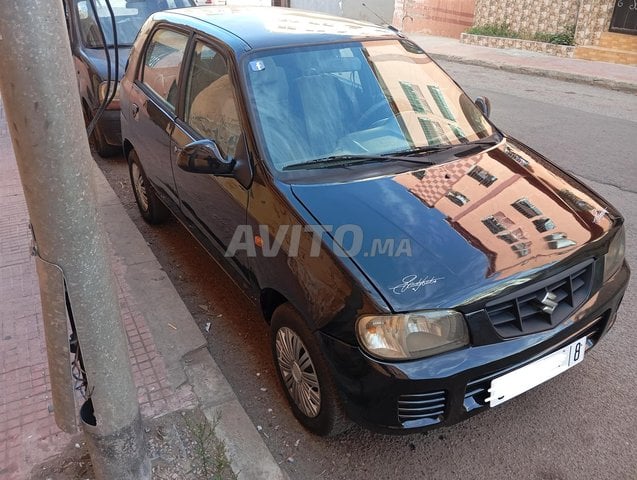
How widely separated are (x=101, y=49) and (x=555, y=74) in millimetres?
9167

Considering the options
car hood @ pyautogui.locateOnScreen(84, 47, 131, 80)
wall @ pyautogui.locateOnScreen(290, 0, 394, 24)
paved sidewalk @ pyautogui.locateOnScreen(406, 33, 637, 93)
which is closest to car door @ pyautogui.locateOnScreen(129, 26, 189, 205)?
car hood @ pyautogui.locateOnScreen(84, 47, 131, 80)

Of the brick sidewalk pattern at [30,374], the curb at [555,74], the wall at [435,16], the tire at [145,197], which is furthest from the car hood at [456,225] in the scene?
the wall at [435,16]

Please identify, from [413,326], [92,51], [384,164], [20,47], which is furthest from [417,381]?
[92,51]

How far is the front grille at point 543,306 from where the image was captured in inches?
88.1

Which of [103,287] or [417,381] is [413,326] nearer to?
[417,381]

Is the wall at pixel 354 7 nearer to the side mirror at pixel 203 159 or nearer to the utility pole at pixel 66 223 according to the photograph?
the side mirror at pixel 203 159

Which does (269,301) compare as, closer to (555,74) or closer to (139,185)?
(139,185)

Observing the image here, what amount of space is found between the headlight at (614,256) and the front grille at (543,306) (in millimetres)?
166

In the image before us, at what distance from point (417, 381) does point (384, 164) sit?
119 cm

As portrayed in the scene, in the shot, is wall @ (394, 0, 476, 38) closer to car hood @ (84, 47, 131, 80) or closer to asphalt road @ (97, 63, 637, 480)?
car hood @ (84, 47, 131, 80)

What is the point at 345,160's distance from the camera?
285cm

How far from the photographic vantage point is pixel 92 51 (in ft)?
21.7

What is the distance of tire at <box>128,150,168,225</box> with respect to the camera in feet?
15.2

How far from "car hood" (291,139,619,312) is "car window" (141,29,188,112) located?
5.47 feet
